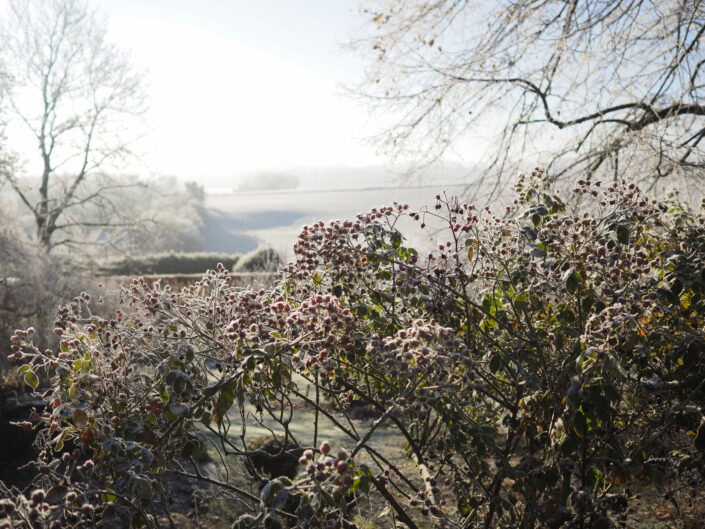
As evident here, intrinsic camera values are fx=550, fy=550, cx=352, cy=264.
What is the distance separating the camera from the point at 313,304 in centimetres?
227

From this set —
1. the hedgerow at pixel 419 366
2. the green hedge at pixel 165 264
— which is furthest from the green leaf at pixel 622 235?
the green hedge at pixel 165 264

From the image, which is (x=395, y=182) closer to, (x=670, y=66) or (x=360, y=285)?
(x=670, y=66)

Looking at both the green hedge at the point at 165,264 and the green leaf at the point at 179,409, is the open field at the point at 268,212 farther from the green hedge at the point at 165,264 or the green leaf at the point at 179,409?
the green leaf at the point at 179,409

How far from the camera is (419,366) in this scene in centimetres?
204

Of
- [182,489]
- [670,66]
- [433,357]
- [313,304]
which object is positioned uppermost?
[670,66]

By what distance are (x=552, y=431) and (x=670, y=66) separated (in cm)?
578

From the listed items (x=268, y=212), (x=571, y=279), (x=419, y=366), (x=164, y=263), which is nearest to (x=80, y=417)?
(x=419, y=366)

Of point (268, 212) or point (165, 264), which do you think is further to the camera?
point (268, 212)

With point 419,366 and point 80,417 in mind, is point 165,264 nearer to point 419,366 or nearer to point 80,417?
point 80,417

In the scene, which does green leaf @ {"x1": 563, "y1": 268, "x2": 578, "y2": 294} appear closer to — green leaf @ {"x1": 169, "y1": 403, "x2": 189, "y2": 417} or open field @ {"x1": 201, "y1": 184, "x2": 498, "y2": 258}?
green leaf @ {"x1": 169, "y1": 403, "x2": 189, "y2": 417}

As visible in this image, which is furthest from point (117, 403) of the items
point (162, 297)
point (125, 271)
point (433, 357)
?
point (125, 271)

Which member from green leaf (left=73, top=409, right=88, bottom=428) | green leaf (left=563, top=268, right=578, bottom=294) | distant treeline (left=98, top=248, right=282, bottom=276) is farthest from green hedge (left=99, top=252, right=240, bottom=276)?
green leaf (left=563, top=268, right=578, bottom=294)

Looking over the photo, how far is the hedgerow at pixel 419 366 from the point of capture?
1998 millimetres

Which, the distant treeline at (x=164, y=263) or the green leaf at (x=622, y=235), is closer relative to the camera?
the green leaf at (x=622, y=235)
